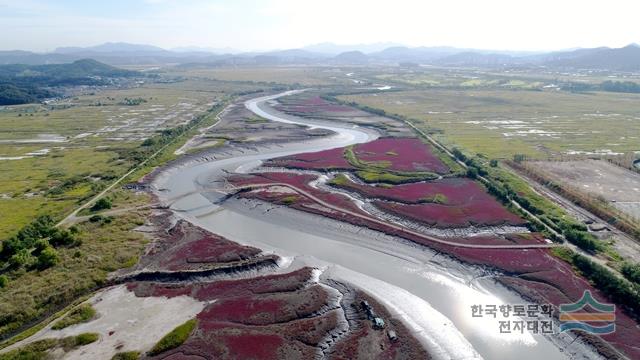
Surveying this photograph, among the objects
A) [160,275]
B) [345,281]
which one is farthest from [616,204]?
[160,275]

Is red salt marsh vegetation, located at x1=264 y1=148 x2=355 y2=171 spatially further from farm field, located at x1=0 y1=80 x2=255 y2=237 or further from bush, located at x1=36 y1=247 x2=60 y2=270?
bush, located at x1=36 y1=247 x2=60 y2=270

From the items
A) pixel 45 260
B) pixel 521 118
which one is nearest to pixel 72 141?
pixel 45 260

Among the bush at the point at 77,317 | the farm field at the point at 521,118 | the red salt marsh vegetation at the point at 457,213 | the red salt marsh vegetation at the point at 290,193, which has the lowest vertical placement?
the bush at the point at 77,317

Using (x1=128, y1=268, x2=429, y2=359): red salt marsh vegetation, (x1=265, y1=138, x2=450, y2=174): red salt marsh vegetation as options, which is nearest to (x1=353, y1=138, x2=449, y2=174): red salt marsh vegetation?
(x1=265, y1=138, x2=450, y2=174): red salt marsh vegetation

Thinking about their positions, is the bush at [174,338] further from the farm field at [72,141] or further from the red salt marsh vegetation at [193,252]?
the farm field at [72,141]

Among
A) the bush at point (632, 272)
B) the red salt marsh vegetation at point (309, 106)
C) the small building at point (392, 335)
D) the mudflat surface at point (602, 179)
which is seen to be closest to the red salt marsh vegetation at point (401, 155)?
the mudflat surface at point (602, 179)
